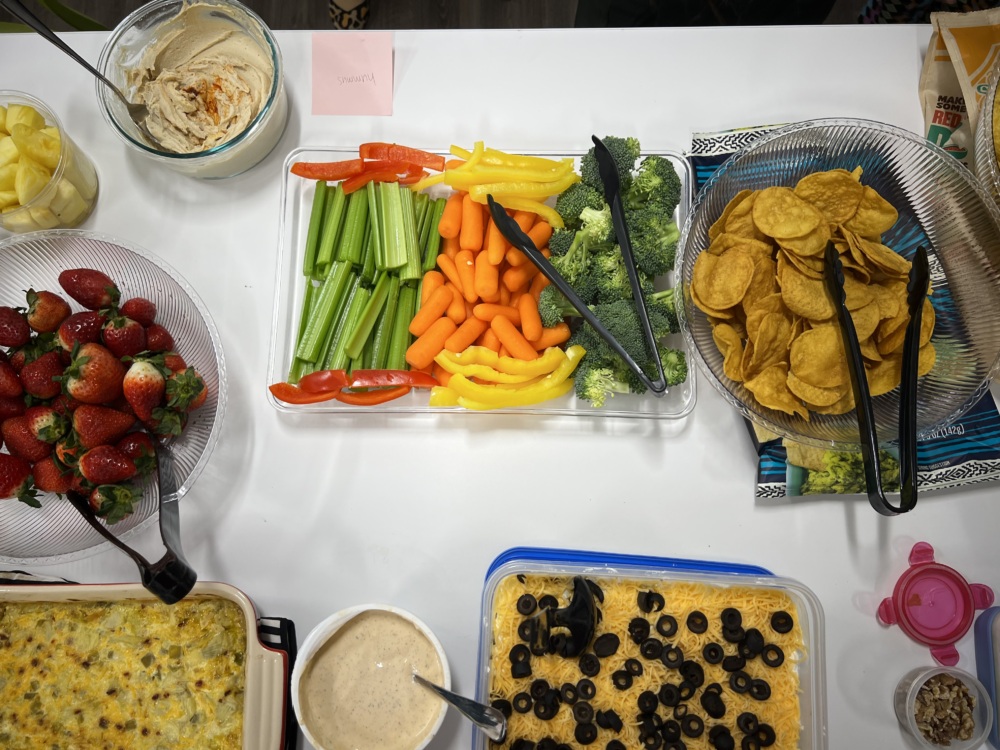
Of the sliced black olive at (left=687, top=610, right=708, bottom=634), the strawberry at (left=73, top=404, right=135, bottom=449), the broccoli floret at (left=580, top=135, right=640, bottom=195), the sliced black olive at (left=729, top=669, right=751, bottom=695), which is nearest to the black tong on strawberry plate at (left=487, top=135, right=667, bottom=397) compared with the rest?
the broccoli floret at (left=580, top=135, right=640, bottom=195)

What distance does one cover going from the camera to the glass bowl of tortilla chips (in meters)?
1.16

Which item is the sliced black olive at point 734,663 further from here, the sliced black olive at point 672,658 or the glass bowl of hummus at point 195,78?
the glass bowl of hummus at point 195,78

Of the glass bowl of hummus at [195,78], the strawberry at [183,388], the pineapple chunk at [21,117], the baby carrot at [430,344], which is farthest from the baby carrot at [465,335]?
the pineapple chunk at [21,117]

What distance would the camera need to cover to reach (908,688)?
4.05 feet

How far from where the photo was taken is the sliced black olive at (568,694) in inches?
47.9

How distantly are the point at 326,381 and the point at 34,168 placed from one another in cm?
65

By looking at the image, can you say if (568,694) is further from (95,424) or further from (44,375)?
(44,375)

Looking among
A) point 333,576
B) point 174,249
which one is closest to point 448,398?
point 333,576

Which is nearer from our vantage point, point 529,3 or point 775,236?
point 775,236

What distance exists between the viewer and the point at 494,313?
4.32 ft

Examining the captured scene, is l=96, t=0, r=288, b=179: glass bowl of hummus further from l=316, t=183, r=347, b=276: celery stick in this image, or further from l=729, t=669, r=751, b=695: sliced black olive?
l=729, t=669, r=751, b=695: sliced black olive

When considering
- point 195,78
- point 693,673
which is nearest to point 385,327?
point 195,78

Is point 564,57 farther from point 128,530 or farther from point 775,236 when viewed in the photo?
point 128,530

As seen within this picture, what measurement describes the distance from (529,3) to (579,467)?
1.82m
